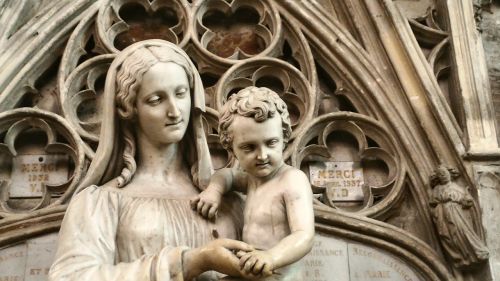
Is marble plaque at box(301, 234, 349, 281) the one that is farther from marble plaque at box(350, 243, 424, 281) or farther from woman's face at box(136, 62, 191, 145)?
woman's face at box(136, 62, 191, 145)

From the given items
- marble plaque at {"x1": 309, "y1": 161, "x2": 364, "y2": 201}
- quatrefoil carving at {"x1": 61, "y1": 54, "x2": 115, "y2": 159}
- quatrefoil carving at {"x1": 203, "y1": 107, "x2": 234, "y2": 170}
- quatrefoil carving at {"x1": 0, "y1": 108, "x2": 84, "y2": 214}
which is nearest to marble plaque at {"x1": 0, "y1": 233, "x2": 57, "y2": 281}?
quatrefoil carving at {"x1": 0, "y1": 108, "x2": 84, "y2": 214}

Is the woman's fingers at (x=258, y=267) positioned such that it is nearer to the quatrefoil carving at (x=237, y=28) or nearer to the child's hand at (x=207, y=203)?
the child's hand at (x=207, y=203)

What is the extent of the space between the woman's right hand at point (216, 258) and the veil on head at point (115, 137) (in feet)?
2.08

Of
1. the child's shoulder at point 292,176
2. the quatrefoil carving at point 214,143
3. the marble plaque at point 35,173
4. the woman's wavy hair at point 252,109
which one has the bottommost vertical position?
the child's shoulder at point 292,176

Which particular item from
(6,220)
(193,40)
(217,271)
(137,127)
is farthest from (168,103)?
(193,40)

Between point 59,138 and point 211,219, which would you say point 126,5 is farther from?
point 211,219

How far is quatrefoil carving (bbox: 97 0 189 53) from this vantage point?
602cm

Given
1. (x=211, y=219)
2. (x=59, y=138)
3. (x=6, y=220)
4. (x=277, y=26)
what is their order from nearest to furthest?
(x=211, y=219), (x=6, y=220), (x=59, y=138), (x=277, y=26)

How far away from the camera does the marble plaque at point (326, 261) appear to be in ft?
16.8

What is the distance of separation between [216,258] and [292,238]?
0.96ft

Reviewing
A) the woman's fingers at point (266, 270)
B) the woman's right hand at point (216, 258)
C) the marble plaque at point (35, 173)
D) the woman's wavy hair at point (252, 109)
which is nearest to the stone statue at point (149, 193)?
the woman's right hand at point (216, 258)

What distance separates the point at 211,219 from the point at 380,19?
277cm

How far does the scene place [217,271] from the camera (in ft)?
10.6

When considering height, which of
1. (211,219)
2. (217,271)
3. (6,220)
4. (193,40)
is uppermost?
(193,40)
